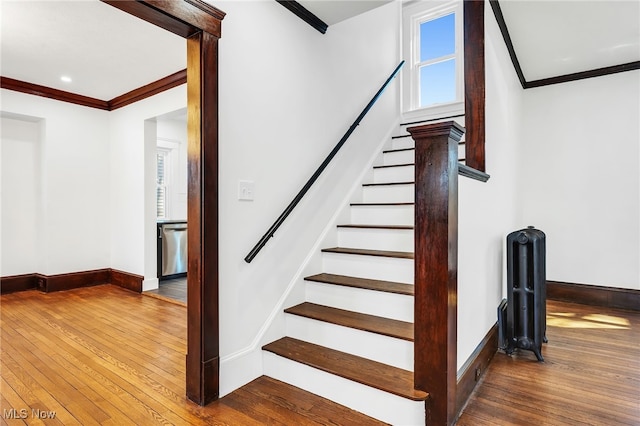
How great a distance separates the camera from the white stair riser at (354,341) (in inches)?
76.7

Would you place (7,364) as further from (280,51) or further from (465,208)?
(465,208)

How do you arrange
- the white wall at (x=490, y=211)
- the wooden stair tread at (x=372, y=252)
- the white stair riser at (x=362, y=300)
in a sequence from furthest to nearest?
1. the wooden stair tread at (x=372, y=252)
2. the white stair riser at (x=362, y=300)
3. the white wall at (x=490, y=211)

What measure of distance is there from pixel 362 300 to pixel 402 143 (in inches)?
94.6

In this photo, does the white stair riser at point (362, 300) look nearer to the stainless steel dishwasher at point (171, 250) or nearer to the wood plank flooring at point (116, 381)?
the wood plank flooring at point (116, 381)

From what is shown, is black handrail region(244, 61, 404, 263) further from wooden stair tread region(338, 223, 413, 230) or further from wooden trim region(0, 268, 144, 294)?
wooden trim region(0, 268, 144, 294)

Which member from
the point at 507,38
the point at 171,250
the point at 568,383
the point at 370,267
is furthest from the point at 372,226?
the point at 171,250

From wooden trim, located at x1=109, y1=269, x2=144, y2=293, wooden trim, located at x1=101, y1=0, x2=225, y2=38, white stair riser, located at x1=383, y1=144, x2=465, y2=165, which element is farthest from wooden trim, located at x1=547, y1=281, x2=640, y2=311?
wooden trim, located at x1=109, y1=269, x2=144, y2=293

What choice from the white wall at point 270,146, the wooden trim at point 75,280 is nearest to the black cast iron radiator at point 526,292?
the white wall at point 270,146

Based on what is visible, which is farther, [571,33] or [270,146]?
[571,33]

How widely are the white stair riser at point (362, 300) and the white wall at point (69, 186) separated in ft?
12.7

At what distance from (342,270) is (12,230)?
4.56 metres

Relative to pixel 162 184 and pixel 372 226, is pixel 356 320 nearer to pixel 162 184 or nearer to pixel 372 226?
pixel 372 226

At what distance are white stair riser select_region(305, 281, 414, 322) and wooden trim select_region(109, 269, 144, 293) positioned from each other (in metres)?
2.95

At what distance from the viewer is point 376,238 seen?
9.33 ft
